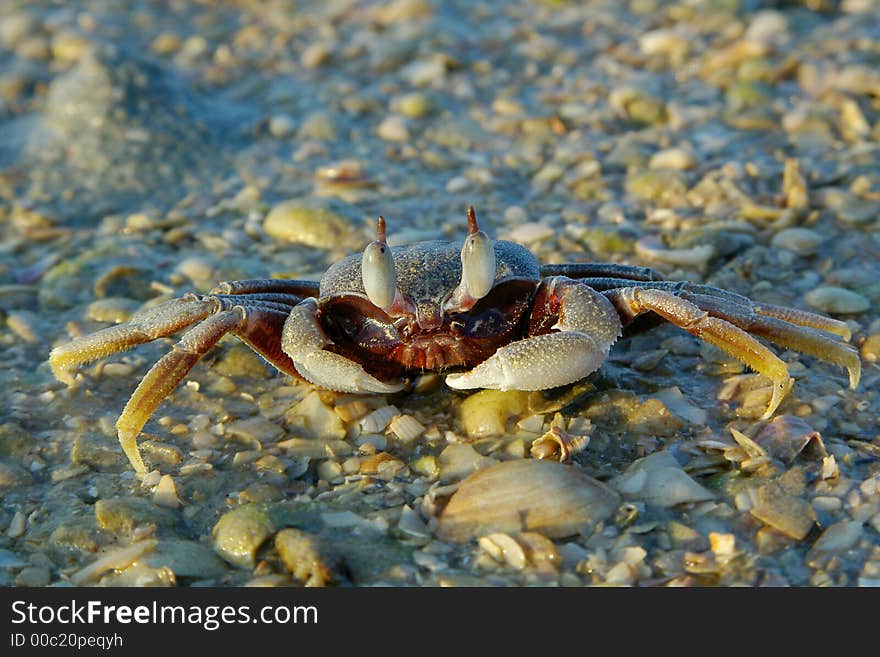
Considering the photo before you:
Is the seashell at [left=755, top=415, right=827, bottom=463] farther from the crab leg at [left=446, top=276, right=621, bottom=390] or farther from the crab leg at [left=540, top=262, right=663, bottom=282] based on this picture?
the crab leg at [left=540, top=262, right=663, bottom=282]

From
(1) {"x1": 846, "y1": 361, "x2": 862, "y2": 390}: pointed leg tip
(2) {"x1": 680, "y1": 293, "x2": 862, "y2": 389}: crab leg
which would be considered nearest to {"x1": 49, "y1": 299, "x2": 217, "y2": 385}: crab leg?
(2) {"x1": 680, "y1": 293, "x2": 862, "y2": 389}: crab leg

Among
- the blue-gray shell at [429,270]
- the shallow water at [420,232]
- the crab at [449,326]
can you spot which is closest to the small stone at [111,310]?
the shallow water at [420,232]

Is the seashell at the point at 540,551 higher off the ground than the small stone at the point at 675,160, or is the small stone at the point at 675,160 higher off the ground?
the small stone at the point at 675,160

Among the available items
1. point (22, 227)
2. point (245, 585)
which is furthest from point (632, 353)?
point (22, 227)

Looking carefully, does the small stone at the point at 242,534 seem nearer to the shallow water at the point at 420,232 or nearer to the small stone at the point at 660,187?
the shallow water at the point at 420,232

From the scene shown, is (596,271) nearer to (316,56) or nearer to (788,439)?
(788,439)

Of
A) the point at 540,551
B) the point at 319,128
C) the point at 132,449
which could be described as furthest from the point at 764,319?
the point at 319,128

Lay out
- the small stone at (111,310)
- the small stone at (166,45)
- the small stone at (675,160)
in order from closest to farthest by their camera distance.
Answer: the small stone at (111,310), the small stone at (675,160), the small stone at (166,45)
